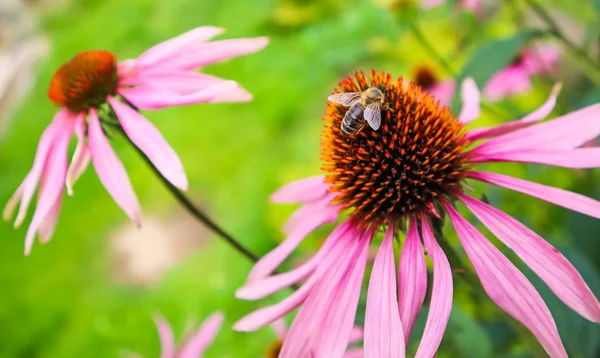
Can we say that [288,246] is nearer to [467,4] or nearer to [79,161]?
[79,161]

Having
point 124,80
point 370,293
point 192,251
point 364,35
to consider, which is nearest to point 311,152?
point 192,251

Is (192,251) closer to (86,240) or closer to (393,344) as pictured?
(86,240)

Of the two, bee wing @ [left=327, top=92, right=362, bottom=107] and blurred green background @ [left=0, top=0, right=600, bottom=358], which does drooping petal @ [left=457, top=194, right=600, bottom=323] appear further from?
blurred green background @ [left=0, top=0, right=600, bottom=358]

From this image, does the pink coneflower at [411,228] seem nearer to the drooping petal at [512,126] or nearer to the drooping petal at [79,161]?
the drooping petal at [512,126]

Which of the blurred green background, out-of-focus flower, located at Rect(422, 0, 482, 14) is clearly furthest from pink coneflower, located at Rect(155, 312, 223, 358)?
out-of-focus flower, located at Rect(422, 0, 482, 14)

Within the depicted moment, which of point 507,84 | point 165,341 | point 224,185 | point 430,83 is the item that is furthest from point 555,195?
point 224,185

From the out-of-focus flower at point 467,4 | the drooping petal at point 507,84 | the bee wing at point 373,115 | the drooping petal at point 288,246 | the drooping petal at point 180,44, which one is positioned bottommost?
the drooping petal at point 507,84

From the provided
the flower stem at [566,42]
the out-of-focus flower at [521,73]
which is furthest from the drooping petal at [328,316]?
the out-of-focus flower at [521,73]
